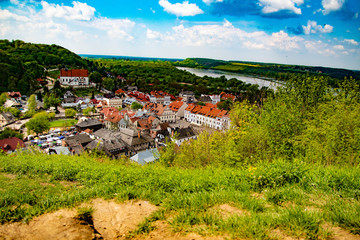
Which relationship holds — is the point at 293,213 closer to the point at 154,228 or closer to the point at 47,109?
the point at 154,228

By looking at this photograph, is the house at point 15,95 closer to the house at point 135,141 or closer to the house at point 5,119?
the house at point 5,119

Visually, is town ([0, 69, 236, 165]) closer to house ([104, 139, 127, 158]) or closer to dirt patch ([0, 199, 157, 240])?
house ([104, 139, 127, 158])

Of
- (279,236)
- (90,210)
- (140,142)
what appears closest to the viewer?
(279,236)

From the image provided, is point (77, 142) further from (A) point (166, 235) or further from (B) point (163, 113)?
(A) point (166, 235)

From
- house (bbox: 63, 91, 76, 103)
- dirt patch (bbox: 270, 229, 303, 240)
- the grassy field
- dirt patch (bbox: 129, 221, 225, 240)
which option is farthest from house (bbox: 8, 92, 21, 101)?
dirt patch (bbox: 270, 229, 303, 240)

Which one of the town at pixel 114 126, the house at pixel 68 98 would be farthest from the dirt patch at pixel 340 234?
the house at pixel 68 98

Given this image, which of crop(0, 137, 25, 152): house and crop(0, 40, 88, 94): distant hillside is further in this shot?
crop(0, 40, 88, 94): distant hillside

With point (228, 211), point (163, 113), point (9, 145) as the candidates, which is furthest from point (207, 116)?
point (228, 211)

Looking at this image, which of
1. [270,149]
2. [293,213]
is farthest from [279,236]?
[270,149]
